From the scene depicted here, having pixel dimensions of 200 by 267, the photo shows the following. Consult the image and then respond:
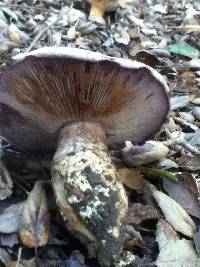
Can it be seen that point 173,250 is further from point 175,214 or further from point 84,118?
point 84,118

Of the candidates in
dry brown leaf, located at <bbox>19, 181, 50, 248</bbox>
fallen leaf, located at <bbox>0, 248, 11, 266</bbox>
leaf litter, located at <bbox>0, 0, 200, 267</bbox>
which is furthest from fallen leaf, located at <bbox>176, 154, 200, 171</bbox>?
fallen leaf, located at <bbox>0, 248, 11, 266</bbox>

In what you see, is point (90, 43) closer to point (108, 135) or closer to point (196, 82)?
point (196, 82)

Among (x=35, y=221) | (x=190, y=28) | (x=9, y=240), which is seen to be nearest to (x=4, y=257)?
(x=9, y=240)

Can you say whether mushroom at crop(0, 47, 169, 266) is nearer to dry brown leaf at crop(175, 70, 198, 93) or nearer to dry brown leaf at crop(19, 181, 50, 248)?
dry brown leaf at crop(19, 181, 50, 248)

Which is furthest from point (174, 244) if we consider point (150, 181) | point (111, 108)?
point (111, 108)

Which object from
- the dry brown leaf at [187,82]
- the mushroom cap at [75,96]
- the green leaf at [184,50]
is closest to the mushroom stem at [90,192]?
the mushroom cap at [75,96]
